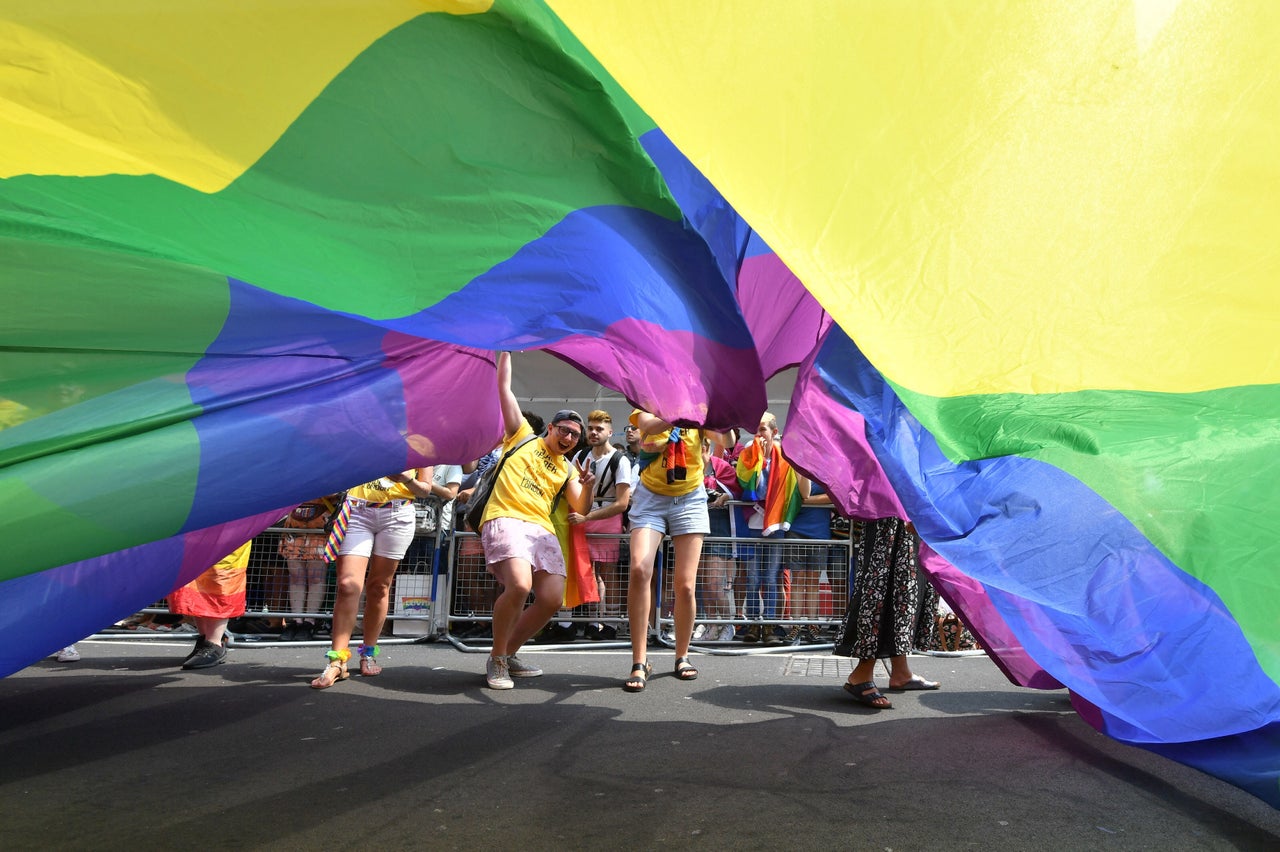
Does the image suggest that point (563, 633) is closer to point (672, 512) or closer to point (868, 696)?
point (672, 512)

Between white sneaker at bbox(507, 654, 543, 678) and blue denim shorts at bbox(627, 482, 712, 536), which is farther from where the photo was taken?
white sneaker at bbox(507, 654, 543, 678)

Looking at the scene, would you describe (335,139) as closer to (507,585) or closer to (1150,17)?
(1150,17)

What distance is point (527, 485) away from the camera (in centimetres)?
607

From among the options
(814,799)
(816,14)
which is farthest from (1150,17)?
(814,799)

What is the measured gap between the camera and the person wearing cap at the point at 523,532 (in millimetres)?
5879

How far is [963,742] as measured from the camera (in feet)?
15.0

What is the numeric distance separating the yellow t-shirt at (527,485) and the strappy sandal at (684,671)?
1.24 metres

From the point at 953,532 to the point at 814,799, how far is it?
111 cm

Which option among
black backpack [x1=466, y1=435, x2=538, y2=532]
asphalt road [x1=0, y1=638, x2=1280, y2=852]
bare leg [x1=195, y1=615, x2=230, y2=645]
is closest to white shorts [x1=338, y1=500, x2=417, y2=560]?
black backpack [x1=466, y1=435, x2=538, y2=532]

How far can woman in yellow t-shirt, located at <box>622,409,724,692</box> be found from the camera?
6227 millimetres

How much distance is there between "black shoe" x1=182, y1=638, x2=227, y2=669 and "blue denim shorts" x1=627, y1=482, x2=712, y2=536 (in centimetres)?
308

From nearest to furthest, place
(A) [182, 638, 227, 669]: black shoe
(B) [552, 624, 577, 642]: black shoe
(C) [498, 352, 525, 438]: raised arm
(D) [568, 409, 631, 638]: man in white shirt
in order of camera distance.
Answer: (C) [498, 352, 525, 438]: raised arm < (A) [182, 638, 227, 669]: black shoe < (D) [568, 409, 631, 638]: man in white shirt < (B) [552, 624, 577, 642]: black shoe

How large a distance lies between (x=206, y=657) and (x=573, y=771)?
400cm

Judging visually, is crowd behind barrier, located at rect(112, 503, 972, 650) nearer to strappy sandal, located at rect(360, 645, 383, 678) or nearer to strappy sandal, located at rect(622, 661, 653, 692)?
strappy sandal, located at rect(360, 645, 383, 678)
